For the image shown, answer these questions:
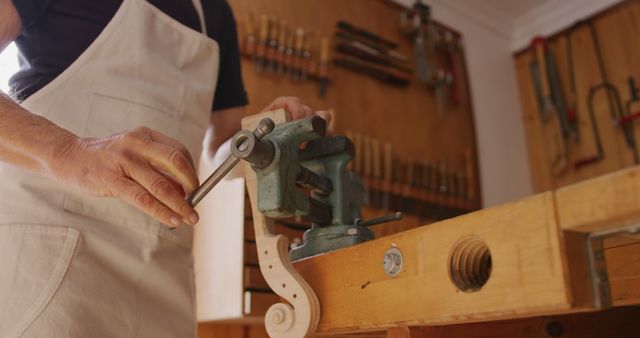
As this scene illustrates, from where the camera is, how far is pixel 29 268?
96 cm

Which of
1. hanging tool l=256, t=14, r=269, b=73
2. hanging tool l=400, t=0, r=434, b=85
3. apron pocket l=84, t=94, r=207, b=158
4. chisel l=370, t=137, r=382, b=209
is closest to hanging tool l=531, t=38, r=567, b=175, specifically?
hanging tool l=400, t=0, r=434, b=85

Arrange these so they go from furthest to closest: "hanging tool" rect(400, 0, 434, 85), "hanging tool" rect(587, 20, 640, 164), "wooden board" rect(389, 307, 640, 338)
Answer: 1. "hanging tool" rect(400, 0, 434, 85)
2. "hanging tool" rect(587, 20, 640, 164)
3. "wooden board" rect(389, 307, 640, 338)

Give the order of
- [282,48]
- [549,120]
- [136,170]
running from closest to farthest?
[136,170]
[282,48]
[549,120]

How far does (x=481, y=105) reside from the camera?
12.5 ft

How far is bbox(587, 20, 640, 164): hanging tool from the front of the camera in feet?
10.8

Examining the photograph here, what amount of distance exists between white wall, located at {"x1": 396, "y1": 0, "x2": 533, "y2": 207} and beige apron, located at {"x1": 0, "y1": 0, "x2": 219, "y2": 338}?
8.45 feet

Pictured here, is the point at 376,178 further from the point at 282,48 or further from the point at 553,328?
the point at 553,328

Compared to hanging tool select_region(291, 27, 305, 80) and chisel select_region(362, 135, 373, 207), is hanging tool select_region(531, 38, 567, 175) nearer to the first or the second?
chisel select_region(362, 135, 373, 207)

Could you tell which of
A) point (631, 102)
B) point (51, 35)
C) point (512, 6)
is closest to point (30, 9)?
point (51, 35)

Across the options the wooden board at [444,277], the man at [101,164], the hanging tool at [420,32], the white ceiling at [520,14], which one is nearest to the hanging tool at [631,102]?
the white ceiling at [520,14]

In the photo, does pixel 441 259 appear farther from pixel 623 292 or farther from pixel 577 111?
pixel 577 111

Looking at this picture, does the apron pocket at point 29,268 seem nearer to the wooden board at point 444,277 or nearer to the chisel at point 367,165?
the wooden board at point 444,277

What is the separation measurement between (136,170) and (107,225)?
31 cm

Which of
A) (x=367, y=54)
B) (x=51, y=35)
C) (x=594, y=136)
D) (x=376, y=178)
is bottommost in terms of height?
(x=51, y=35)
